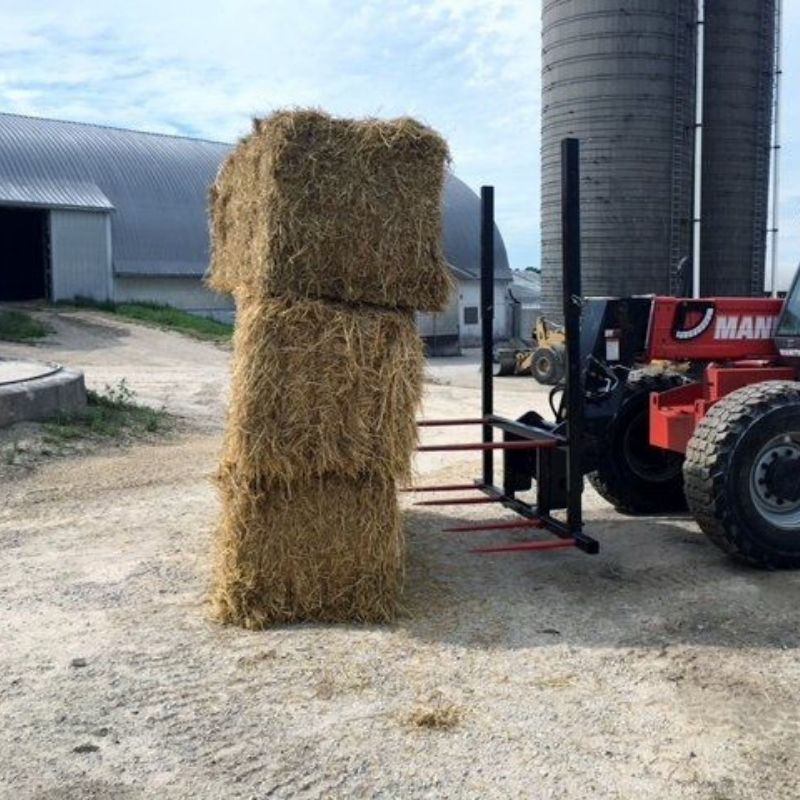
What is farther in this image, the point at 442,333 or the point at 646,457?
the point at 442,333

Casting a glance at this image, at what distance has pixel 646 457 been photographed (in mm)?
7859

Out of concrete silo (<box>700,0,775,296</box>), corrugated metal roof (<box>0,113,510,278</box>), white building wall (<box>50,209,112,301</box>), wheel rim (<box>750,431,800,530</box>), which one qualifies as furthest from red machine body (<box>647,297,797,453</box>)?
white building wall (<box>50,209,112,301</box>)

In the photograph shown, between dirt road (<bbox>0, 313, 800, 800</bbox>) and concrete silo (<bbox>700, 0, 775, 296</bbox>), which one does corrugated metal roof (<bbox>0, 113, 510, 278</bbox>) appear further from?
dirt road (<bbox>0, 313, 800, 800</bbox>)

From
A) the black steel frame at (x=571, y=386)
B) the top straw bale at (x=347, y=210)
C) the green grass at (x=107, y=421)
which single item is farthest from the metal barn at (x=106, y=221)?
the top straw bale at (x=347, y=210)

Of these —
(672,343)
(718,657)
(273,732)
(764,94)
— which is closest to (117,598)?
(273,732)

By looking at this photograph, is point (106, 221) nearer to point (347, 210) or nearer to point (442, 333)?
point (442, 333)

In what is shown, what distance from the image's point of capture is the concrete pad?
34.0 feet

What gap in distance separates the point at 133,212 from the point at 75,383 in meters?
23.0

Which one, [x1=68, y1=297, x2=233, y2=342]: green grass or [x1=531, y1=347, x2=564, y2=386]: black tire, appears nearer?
[x1=531, y1=347, x2=564, y2=386]: black tire

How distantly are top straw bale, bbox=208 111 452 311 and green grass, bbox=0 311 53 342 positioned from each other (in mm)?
20699

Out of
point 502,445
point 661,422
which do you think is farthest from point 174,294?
point 502,445

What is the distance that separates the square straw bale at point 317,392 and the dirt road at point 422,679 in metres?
0.94

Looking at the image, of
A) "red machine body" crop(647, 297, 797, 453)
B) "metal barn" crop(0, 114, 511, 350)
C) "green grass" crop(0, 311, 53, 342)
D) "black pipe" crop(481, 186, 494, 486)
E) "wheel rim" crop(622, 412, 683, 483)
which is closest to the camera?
"red machine body" crop(647, 297, 797, 453)

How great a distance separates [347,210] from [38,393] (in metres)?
6.82
